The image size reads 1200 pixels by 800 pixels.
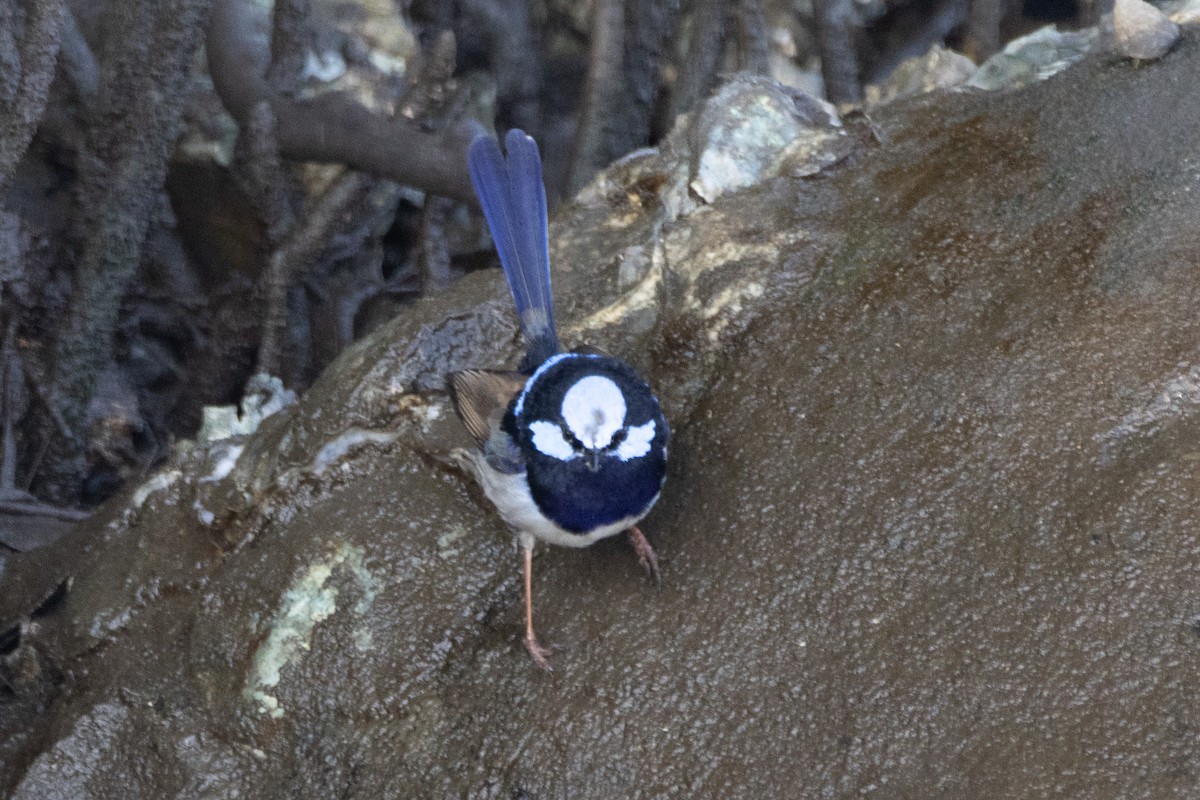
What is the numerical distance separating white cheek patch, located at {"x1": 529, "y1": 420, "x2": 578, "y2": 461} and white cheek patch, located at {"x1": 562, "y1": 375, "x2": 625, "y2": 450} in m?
0.07

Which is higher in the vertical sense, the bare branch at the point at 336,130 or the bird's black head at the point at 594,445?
the bare branch at the point at 336,130

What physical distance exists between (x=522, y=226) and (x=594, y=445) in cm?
77

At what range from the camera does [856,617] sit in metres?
2.24

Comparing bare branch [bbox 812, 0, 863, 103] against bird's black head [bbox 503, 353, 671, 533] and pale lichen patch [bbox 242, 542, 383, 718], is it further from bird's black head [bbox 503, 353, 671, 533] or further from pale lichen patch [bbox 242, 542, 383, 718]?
pale lichen patch [bbox 242, 542, 383, 718]

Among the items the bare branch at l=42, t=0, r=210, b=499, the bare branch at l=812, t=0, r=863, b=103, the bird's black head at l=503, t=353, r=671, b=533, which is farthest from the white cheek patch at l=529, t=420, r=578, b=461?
the bare branch at l=812, t=0, r=863, b=103

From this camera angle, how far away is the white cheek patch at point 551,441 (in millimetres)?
2436

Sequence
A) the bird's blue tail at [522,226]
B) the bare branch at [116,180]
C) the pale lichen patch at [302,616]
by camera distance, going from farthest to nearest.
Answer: the bare branch at [116,180] → the bird's blue tail at [522,226] → the pale lichen patch at [302,616]

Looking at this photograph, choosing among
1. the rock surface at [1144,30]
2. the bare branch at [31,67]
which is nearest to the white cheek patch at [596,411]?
the rock surface at [1144,30]

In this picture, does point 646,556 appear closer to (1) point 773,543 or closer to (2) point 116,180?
(1) point 773,543

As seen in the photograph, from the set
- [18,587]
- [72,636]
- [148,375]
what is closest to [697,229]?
[72,636]

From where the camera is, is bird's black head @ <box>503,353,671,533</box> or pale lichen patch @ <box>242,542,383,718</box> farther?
pale lichen patch @ <box>242,542,383,718</box>

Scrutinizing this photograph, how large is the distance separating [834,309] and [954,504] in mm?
623

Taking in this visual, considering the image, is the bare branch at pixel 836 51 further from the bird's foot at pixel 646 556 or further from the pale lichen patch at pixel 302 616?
the pale lichen patch at pixel 302 616

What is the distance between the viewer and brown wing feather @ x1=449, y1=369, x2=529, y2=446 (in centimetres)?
267
